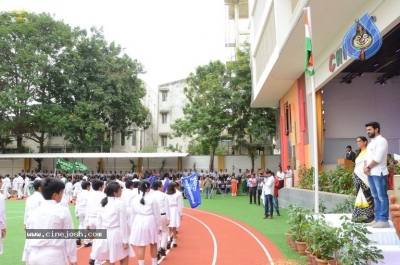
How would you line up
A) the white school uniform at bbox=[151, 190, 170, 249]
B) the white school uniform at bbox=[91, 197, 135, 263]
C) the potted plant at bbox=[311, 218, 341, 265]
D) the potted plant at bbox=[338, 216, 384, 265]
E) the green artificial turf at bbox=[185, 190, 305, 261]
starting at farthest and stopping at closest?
the green artificial turf at bbox=[185, 190, 305, 261]
the white school uniform at bbox=[151, 190, 170, 249]
the potted plant at bbox=[311, 218, 341, 265]
the white school uniform at bbox=[91, 197, 135, 263]
the potted plant at bbox=[338, 216, 384, 265]

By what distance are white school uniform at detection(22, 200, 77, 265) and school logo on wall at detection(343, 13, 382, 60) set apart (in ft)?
26.0

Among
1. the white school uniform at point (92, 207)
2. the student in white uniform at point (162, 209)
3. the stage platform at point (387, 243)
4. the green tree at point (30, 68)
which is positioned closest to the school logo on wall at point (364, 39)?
the stage platform at point (387, 243)

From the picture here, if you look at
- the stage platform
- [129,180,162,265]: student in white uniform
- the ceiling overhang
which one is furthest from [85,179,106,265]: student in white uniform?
the ceiling overhang

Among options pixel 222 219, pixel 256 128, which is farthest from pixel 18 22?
pixel 222 219

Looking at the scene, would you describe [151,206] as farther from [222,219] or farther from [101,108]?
[101,108]

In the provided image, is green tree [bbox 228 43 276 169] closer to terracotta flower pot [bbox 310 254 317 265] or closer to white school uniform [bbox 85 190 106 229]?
white school uniform [bbox 85 190 106 229]

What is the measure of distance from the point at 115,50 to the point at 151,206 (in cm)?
2619

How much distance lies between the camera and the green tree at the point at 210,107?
24.3 metres

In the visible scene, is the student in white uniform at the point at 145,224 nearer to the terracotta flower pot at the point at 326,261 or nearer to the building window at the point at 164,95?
the terracotta flower pot at the point at 326,261

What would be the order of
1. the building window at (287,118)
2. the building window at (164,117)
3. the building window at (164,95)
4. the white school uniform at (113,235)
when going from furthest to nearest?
1. the building window at (164,95)
2. the building window at (164,117)
3. the building window at (287,118)
4. the white school uniform at (113,235)

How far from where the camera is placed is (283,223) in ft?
38.3

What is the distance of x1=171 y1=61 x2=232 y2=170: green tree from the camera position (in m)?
24.3

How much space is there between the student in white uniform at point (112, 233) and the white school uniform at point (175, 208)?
3.32m

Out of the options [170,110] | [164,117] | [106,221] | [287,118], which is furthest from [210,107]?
[106,221]
